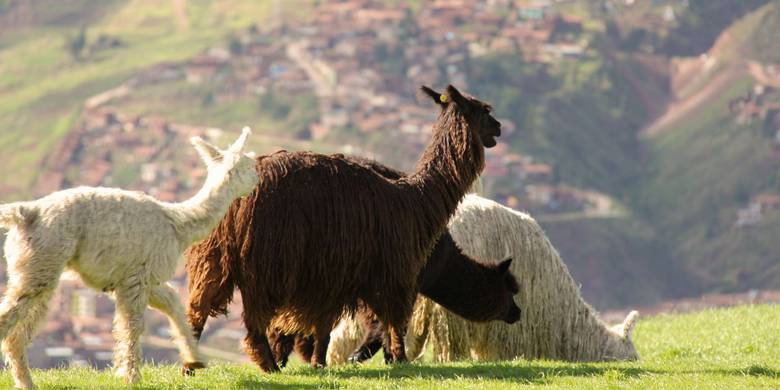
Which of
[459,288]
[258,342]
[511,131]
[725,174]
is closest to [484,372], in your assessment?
[459,288]

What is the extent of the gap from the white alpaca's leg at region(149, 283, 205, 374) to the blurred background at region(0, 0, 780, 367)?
107m

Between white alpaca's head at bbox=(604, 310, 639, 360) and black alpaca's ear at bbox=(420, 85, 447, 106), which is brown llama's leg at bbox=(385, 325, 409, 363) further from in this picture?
white alpaca's head at bbox=(604, 310, 639, 360)

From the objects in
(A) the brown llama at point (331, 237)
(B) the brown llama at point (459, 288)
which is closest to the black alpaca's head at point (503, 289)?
(B) the brown llama at point (459, 288)

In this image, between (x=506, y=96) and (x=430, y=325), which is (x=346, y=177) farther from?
(x=506, y=96)

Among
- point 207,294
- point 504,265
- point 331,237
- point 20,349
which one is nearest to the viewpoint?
point 20,349

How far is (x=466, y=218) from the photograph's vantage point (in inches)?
542

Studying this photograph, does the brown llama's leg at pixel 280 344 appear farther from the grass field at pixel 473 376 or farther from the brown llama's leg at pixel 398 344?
the brown llama's leg at pixel 398 344

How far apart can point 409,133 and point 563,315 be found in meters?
150

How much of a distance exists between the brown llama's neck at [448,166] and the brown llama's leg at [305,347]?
2.31 metres

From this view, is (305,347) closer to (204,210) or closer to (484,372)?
(484,372)

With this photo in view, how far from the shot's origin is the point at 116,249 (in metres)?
9.07

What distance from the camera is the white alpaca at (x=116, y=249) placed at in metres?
8.68

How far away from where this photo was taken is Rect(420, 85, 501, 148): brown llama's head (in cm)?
1184

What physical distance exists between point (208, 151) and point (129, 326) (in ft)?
5.46
